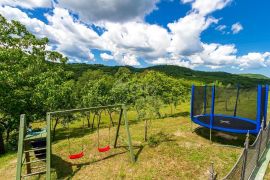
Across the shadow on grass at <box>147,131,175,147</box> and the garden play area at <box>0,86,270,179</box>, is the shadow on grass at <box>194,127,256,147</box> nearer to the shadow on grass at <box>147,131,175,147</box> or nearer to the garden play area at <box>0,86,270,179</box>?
the garden play area at <box>0,86,270,179</box>

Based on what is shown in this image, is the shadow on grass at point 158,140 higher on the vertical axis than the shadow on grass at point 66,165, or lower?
higher

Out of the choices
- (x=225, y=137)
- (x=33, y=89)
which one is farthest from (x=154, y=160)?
(x=33, y=89)

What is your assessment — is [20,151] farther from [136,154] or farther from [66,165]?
[136,154]

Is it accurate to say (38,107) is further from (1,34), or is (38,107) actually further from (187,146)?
(187,146)

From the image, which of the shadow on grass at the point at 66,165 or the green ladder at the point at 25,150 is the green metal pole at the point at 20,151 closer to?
the green ladder at the point at 25,150

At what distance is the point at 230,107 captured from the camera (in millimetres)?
16438

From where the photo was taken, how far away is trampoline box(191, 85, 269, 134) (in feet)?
37.1

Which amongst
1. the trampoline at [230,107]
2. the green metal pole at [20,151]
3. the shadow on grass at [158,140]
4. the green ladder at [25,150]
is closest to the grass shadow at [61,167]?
the green ladder at [25,150]

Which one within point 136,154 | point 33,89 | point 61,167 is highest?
point 33,89

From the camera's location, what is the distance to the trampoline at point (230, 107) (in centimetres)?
1130

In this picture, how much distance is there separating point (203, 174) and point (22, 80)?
13837 millimetres

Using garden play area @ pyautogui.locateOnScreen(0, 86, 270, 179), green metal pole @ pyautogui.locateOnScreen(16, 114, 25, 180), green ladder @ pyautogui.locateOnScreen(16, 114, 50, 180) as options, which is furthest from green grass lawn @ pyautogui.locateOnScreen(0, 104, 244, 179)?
green metal pole @ pyautogui.locateOnScreen(16, 114, 25, 180)

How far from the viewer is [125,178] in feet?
28.6

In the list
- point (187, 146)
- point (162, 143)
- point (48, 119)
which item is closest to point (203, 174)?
point (187, 146)
